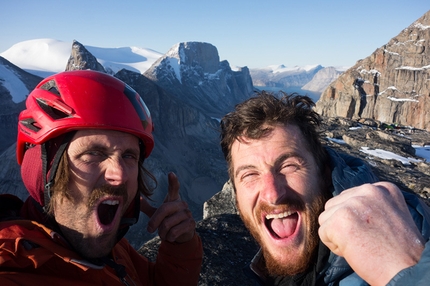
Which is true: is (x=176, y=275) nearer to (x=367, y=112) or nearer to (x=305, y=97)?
(x=305, y=97)

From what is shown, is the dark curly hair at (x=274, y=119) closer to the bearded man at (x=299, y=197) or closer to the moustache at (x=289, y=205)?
the bearded man at (x=299, y=197)

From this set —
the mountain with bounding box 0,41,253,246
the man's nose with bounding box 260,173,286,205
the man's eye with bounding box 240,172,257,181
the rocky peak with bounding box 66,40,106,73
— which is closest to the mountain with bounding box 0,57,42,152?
the mountain with bounding box 0,41,253,246

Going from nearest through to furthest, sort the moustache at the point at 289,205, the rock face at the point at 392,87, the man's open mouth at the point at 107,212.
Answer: the moustache at the point at 289,205 → the man's open mouth at the point at 107,212 → the rock face at the point at 392,87

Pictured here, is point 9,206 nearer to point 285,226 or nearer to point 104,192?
point 104,192

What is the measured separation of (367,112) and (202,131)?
205ft

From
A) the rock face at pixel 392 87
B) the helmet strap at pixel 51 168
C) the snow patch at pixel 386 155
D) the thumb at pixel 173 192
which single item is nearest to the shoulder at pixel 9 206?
the helmet strap at pixel 51 168

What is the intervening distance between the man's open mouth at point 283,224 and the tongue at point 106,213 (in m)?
1.67

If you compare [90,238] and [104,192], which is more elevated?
[104,192]

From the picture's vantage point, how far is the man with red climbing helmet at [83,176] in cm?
295

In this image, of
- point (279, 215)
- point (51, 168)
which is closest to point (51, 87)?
point (51, 168)

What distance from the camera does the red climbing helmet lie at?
3084 millimetres

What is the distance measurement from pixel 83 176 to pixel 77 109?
69 centimetres

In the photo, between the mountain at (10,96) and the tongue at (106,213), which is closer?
the tongue at (106,213)

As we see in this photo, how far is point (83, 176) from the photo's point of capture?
2.99 metres
